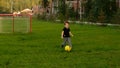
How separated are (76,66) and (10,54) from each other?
415cm

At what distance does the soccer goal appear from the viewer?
98.3ft

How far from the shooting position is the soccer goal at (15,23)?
2998cm

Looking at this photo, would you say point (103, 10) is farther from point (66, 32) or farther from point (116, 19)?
point (66, 32)

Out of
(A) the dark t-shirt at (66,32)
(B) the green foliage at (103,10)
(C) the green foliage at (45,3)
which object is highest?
(C) the green foliage at (45,3)

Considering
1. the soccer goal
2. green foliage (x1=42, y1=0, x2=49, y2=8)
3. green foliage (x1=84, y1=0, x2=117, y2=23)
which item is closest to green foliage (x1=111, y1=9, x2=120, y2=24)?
green foliage (x1=84, y1=0, x2=117, y2=23)

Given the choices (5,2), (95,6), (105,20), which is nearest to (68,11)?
(95,6)

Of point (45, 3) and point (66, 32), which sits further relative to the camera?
point (45, 3)

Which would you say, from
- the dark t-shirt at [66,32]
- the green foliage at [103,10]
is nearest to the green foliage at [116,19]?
the green foliage at [103,10]

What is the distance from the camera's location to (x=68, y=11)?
186ft

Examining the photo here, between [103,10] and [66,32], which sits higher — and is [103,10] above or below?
above

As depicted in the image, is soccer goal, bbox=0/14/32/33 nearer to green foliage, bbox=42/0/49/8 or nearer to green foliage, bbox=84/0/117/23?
green foliage, bbox=84/0/117/23

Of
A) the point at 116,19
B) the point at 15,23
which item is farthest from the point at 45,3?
the point at 15,23

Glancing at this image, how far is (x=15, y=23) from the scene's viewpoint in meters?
31.5

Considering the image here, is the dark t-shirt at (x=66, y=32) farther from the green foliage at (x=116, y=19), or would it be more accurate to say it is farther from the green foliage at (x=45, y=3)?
the green foliage at (x=45, y=3)
